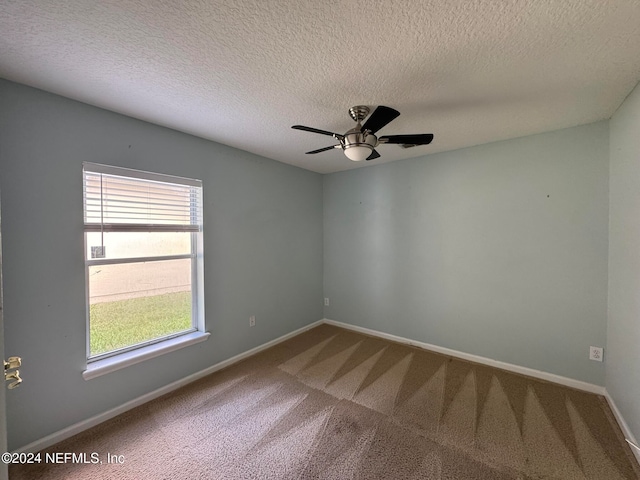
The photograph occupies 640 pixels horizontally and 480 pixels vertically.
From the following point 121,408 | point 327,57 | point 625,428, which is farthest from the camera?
point 121,408

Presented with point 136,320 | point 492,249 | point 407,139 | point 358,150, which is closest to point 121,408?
point 136,320

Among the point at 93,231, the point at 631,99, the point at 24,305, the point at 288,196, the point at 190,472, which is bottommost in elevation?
the point at 190,472

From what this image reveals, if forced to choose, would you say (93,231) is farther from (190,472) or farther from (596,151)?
(596,151)

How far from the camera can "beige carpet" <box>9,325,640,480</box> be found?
1532 millimetres

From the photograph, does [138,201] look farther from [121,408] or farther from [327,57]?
[327,57]

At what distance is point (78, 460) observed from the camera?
1.61 metres

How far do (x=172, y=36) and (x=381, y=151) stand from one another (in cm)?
222

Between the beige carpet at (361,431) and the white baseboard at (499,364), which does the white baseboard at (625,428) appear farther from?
the white baseboard at (499,364)

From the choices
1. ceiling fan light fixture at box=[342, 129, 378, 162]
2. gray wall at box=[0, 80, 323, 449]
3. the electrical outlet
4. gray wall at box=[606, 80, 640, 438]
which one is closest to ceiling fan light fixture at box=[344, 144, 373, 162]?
ceiling fan light fixture at box=[342, 129, 378, 162]

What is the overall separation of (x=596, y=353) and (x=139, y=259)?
4.03 meters

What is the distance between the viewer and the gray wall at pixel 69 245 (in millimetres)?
1607

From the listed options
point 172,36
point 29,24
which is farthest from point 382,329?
point 29,24

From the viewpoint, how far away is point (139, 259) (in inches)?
87.0

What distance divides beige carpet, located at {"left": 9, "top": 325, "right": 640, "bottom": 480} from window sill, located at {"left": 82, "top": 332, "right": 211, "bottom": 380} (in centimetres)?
38
